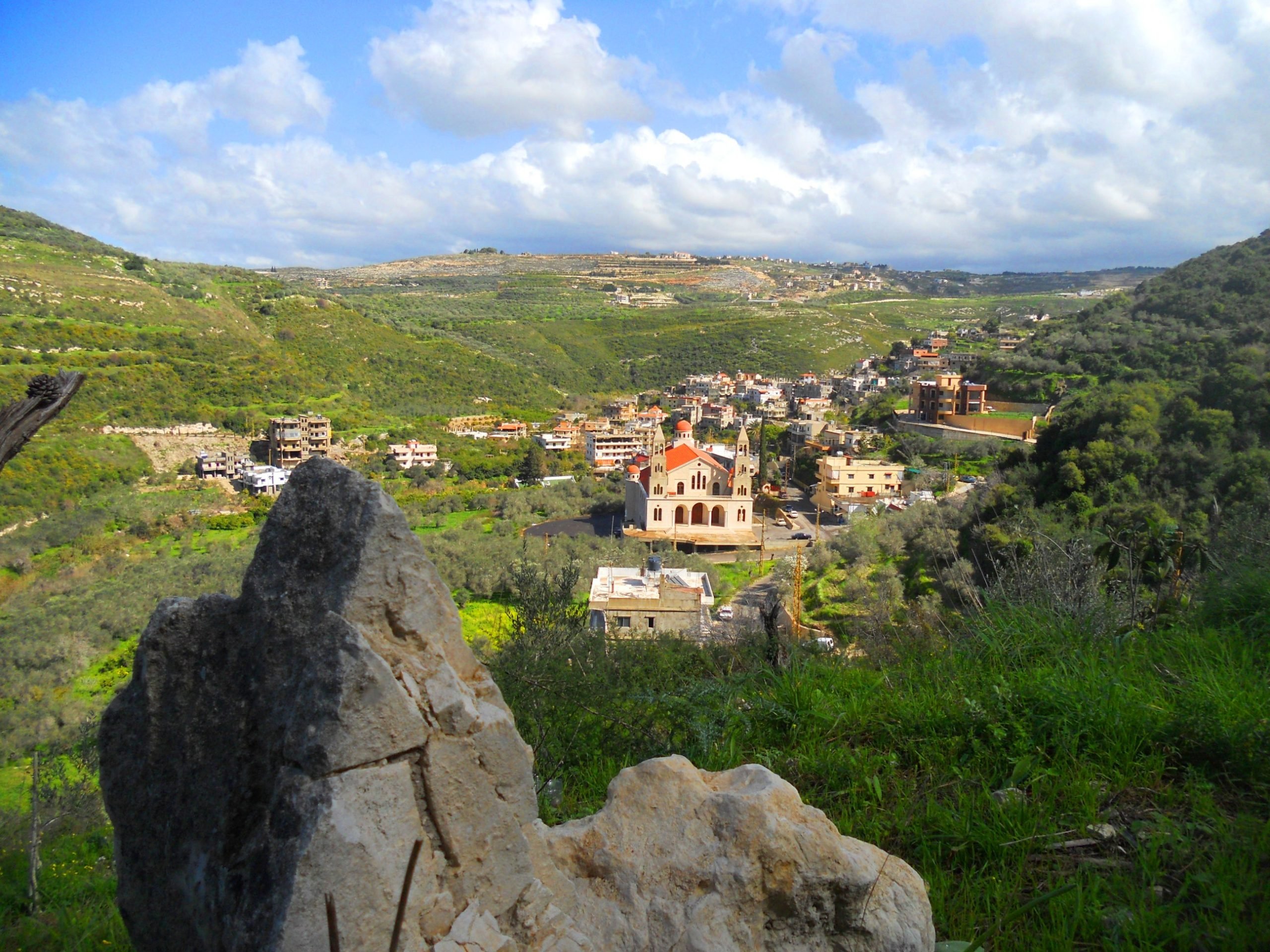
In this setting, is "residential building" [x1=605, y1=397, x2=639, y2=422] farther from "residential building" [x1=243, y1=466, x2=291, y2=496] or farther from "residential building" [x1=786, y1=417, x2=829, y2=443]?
"residential building" [x1=243, y1=466, x2=291, y2=496]

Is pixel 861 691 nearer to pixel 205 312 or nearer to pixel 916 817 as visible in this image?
pixel 916 817

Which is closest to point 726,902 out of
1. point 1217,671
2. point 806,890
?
point 806,890

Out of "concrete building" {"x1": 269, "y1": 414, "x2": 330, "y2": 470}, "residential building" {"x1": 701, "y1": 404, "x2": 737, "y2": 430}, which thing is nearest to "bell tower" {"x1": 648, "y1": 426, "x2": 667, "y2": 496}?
"concrete building" {"x1": 269, "y1": 414, "x2": 330, "y2": 470}

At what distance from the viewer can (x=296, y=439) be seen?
129ft

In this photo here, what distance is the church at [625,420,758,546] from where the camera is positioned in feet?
112

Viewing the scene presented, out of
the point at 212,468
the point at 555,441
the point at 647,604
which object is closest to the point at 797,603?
the point at 647,604

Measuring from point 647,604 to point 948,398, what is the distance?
35630mm

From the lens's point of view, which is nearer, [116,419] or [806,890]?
[806,890]

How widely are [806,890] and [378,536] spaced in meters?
1.29

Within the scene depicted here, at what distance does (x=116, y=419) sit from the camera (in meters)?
37.3

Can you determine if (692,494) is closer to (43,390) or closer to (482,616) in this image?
(482,616)

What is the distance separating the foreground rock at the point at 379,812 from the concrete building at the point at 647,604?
950 centimetres

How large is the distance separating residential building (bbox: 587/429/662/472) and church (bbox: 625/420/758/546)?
1149 cm

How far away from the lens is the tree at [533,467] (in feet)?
137
